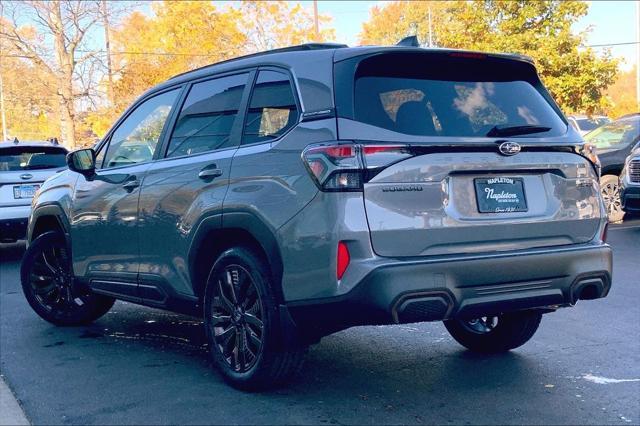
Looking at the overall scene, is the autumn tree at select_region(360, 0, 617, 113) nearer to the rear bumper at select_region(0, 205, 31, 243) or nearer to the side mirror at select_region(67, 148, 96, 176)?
the rear bumper at select_region(0, 205, 31, 243)

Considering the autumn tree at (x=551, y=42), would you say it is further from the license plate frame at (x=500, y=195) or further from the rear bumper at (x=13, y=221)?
the license plate frame at (x=500, y=195)

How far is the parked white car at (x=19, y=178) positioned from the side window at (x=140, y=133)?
547cm

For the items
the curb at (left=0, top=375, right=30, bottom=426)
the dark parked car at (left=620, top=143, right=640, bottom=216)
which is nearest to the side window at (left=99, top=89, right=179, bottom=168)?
the curb at (left=0, top=375, right=30, bottom=426)

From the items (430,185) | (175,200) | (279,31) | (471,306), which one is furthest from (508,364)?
(279,31)

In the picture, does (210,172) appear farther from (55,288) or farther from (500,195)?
(55,288)

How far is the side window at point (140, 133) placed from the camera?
18.1 ft

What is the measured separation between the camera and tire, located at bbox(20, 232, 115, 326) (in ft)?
21.8

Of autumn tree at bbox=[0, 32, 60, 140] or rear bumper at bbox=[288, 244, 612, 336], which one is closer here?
rear bumper at bbox=[288, 244, 612, 336]

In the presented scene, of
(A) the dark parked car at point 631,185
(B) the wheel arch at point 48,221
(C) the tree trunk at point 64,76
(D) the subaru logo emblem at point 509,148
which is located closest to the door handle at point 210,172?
(D) the subaru logo emblem at point 509,148

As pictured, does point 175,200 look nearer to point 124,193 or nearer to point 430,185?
point 124,193

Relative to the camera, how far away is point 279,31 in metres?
40.5

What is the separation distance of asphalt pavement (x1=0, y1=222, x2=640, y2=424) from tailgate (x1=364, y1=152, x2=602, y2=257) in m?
0.84

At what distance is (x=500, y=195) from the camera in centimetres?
415

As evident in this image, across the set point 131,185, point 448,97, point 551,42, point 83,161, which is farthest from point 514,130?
point 551,42
